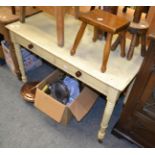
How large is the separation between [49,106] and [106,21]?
78 cm

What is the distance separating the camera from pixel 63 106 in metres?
1.38

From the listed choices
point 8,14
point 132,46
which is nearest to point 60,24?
point 132,46

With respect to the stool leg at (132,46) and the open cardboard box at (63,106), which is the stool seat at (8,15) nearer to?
the open cardboard box at (63,106)

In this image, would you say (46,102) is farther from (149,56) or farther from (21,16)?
(149,56)

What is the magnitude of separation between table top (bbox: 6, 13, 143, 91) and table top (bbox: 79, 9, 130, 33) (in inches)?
9.2

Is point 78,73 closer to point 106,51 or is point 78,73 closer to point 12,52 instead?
point 106,51

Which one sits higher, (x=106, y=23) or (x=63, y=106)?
(x=106, y=23)

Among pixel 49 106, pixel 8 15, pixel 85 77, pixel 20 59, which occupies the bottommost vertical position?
pixel 49 106

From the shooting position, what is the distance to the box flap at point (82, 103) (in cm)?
145

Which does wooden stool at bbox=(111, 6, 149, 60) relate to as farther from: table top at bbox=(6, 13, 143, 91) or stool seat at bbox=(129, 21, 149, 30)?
table top at bbox=(6, 13, 143, 91)

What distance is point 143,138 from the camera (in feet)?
4.39

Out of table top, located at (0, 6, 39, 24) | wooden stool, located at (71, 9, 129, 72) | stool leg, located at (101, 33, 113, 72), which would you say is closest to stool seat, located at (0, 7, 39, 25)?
table top, located at (0, 6, 39, 24)

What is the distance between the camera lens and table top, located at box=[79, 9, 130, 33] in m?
0.99
